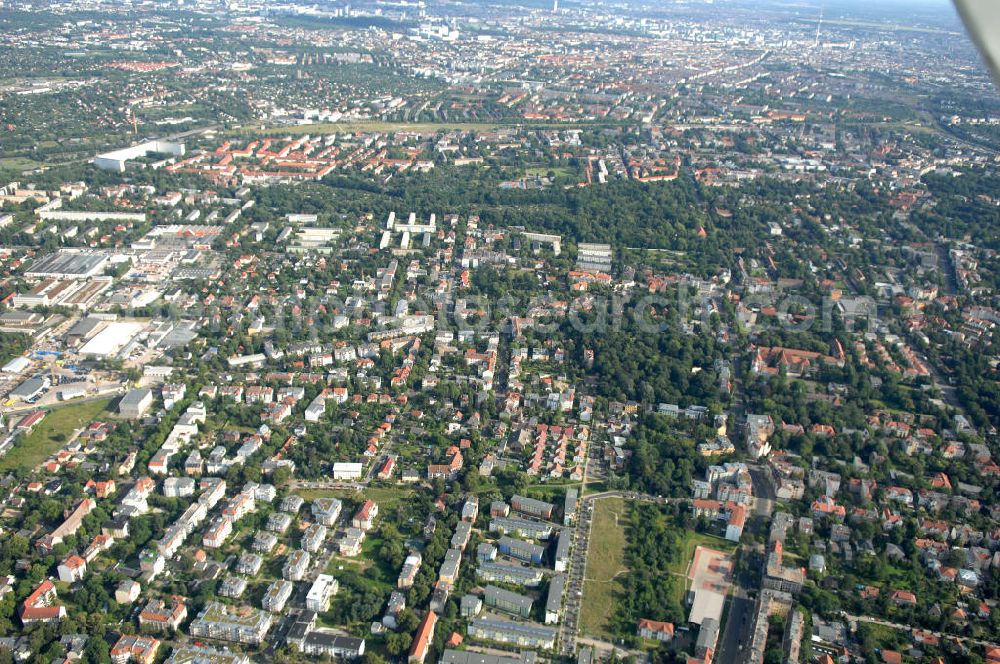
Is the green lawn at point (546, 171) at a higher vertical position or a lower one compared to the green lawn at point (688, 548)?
lower

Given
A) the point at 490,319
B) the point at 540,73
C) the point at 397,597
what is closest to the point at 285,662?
the point at 397,597

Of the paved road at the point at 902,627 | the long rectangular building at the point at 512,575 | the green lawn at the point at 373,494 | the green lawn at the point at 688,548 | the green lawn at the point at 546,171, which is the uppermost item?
the paved road at the point at 902,627

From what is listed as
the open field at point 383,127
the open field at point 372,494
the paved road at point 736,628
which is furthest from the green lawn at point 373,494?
the open field at point 383,127

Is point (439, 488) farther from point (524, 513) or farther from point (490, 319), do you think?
point (490, 319)

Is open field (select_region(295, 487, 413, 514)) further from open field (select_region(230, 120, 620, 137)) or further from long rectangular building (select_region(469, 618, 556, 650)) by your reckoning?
open field (select_region(230, 120, 620, 137))

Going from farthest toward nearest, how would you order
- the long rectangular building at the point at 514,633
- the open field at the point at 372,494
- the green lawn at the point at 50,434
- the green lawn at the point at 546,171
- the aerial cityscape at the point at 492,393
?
1. the green lawn at the point at 546,171
2. the green lawn at the point at 50,434
3. the open field at the point at 372,494
4. the aerial cityscape at the point at 492,393
5. the long rectangular building at the point at 514,633

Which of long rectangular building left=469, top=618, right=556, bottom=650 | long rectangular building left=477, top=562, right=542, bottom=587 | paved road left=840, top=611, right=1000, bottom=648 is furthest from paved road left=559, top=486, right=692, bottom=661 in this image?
paved road left=840, top=611, right=1000, bottom=648

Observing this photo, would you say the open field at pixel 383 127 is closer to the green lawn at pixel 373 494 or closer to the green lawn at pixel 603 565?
the green lawn at pixel 373 494

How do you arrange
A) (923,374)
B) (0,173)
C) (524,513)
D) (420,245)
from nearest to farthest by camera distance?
(524,513), (923,374), (420,245), (0,173)
